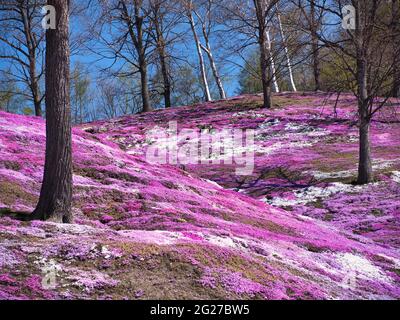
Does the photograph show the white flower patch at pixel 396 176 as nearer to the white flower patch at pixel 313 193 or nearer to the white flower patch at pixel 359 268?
the white flower patch at pixel 313 193

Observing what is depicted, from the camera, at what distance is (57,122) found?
23.8 feet

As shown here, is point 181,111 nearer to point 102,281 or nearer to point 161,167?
point 161,167

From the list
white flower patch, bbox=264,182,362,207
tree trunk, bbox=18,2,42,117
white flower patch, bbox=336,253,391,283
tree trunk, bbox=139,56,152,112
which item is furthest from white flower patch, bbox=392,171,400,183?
tree trunk, bbox=18,2,42,117

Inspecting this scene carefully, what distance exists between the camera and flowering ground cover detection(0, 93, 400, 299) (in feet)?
18.5

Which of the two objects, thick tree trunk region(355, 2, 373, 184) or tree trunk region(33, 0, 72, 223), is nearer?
tree trunk region(33, 0, 72, 223)

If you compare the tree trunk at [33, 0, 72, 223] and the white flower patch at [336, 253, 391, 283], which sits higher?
the tree trunk at [33, 0, 72, 223]

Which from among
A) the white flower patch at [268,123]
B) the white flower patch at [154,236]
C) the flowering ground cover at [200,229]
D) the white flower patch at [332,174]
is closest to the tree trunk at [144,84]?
the white flower patch at [268,123]

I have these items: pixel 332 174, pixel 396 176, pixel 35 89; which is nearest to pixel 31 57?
pixel 35 89

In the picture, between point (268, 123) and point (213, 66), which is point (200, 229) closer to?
point (268, 123)

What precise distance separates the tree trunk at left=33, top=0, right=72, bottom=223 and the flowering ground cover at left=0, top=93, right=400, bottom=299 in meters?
0.46

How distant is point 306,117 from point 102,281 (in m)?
23.4

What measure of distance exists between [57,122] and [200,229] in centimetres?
329

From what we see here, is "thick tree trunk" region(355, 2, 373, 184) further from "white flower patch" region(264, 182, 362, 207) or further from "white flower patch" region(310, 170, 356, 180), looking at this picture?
"white flower patch" region(310, 170, 356, 180)
